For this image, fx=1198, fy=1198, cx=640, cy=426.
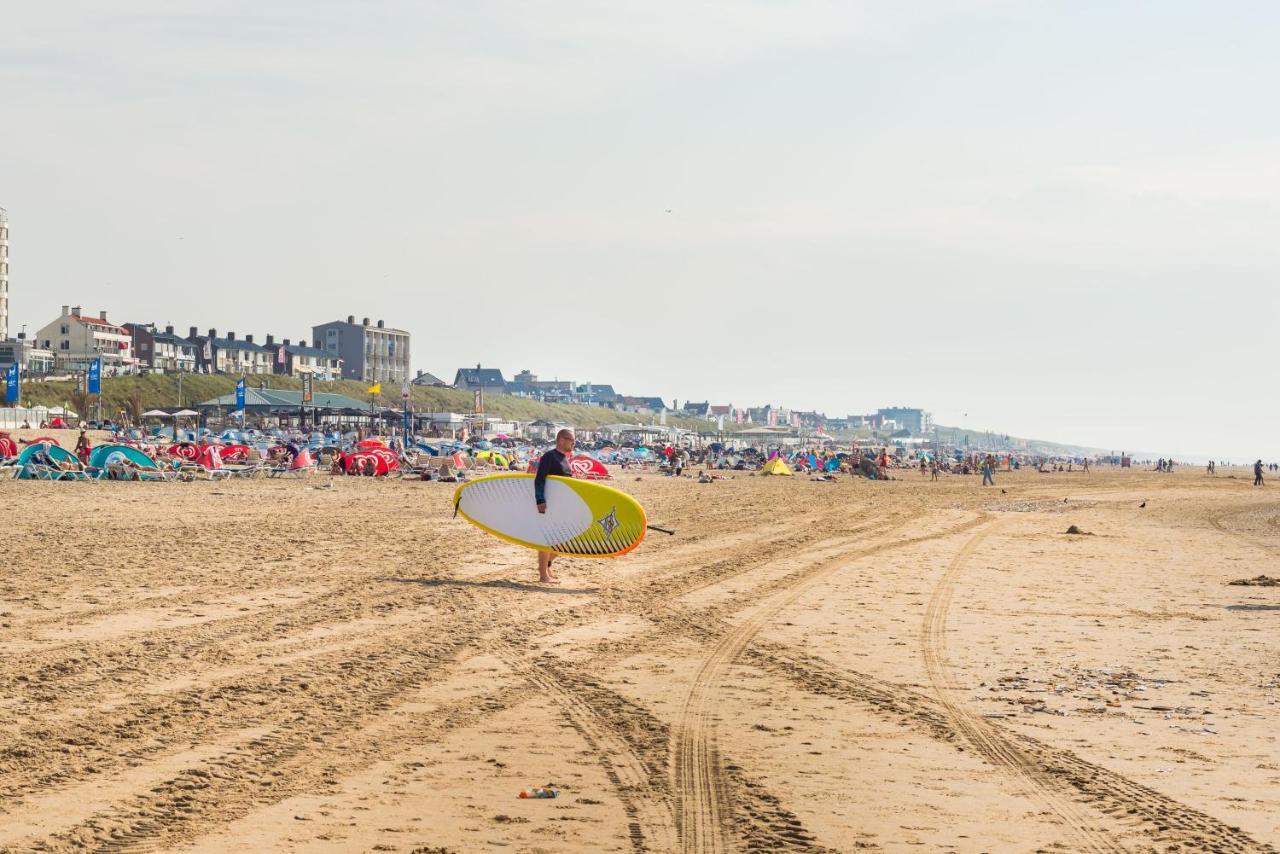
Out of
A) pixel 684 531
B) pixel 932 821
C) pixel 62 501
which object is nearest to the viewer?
pixel 932 821

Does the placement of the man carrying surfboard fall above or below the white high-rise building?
below

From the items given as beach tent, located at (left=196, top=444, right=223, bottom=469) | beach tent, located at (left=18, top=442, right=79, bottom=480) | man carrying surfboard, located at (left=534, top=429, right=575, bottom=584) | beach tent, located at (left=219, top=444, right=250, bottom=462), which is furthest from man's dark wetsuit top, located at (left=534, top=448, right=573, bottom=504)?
beach tent, located at (left=219, top=444, right=250, bottom=462)

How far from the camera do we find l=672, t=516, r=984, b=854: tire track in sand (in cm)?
514

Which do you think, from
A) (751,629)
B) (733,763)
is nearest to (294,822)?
(733,763)

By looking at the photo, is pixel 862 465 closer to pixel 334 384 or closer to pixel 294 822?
pixel 294 822

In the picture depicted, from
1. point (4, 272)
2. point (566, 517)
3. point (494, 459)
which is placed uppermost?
point (4, 272)

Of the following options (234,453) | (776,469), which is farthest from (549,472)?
(776,469)

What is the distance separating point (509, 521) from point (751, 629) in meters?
4.91

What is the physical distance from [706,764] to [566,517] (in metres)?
8.52

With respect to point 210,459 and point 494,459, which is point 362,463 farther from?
point 494,459

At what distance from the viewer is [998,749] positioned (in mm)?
6773

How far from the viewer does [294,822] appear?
5180 mm

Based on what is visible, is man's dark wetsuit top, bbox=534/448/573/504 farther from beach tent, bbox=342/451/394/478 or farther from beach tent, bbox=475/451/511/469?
beach tent, bbox=475/451/511/469

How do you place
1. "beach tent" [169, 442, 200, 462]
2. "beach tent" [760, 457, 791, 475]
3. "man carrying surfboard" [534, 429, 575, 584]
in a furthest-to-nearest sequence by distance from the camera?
"beach tent" [760, 457, 791, 475], "beach tent" [169, 442, 200, 462], "man carrying surfboard" [534, 429, 575, 584]
